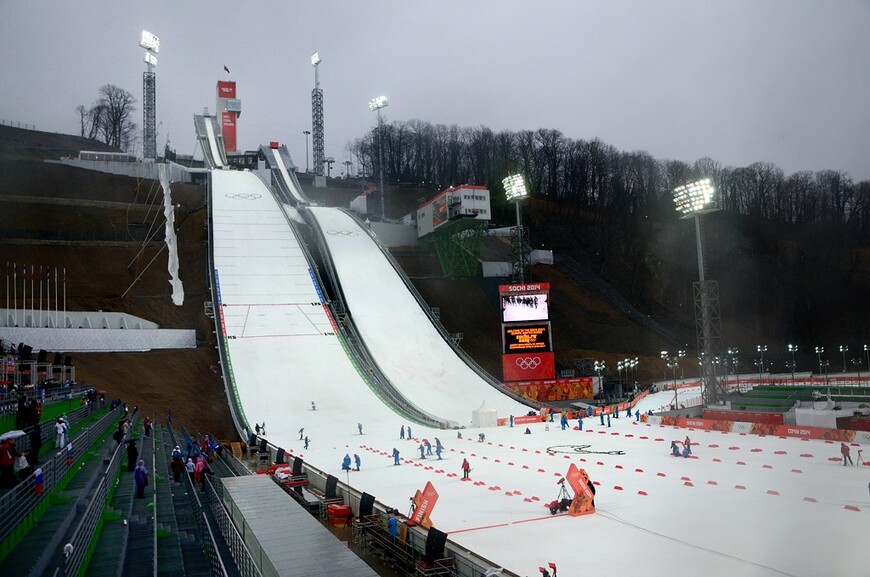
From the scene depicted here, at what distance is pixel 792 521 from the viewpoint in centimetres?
704

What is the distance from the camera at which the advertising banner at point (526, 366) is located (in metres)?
36.8

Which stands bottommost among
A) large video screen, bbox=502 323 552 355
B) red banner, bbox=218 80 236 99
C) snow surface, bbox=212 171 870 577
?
snow surface, bbox=212 171 870 577

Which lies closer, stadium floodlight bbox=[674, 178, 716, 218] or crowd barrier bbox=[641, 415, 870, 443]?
stadium floodlight bbox=[674, 178, 716, 218]

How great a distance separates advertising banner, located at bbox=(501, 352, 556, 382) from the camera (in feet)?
121

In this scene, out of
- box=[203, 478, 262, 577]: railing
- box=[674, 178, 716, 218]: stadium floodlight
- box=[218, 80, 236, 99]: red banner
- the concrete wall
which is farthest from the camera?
box=[218, 80, 236, 99]: red banner

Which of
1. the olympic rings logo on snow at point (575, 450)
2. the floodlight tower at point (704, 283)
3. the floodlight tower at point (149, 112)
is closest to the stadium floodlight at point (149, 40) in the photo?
the floodlight tower at point (704, 283)

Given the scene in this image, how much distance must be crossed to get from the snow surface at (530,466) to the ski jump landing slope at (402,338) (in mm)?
163

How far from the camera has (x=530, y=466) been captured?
19375 mm

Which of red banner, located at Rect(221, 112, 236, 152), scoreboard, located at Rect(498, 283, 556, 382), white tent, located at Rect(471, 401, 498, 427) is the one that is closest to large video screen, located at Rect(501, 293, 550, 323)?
scoreboard, located at Rect(498, 283, 556, 382)

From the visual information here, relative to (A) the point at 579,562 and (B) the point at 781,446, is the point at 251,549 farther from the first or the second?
(B) the point at 781,446

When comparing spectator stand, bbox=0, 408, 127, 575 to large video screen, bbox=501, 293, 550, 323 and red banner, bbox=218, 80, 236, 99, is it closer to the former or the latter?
large video screen, bbox=501, 293, 550, 323

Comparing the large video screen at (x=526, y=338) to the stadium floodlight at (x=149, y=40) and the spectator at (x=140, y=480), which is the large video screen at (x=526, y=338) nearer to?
the stadium floodlight at (x=149, y=40)

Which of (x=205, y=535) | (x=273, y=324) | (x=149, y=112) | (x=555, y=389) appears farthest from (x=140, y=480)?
(x=149, y=112)

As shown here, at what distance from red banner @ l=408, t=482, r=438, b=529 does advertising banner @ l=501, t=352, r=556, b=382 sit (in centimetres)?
2462
